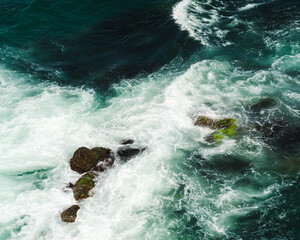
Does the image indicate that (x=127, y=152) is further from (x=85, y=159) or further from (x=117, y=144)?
(x=85, y=159)

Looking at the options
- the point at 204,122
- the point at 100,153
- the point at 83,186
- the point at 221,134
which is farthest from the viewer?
the point at 204,122

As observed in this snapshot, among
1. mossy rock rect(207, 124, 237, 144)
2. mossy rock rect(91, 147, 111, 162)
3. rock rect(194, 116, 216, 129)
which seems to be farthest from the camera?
rock rect(194, 116, 216, 129)

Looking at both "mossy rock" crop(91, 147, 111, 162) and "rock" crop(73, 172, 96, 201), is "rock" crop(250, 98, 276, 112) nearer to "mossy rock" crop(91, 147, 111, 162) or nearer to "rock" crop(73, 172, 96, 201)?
"mossy rock" crop(91, 147, 111, 162)

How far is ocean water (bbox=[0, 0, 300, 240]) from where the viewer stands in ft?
64.0

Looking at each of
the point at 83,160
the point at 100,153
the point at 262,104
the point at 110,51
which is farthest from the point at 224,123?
the point at 110,51

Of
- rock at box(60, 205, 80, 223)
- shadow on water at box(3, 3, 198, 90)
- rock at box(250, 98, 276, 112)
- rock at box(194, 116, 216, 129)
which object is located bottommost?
rock at box(60, 205, 80, 223)

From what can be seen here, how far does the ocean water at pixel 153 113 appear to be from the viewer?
64.0ft

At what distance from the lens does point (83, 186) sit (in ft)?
68.9

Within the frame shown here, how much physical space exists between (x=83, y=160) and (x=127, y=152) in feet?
12.0

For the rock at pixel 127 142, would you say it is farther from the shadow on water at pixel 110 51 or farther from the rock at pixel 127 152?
the shadow on water at pixel 110 51

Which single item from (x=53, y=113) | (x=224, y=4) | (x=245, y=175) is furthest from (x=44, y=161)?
(x=224, y=4)

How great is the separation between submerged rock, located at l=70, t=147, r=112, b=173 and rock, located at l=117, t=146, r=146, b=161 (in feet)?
4.64

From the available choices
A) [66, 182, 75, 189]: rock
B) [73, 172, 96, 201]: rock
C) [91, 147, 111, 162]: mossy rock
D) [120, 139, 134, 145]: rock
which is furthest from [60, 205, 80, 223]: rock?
[120, 139, 134, 145]: rock

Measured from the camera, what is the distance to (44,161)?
23984 mm
